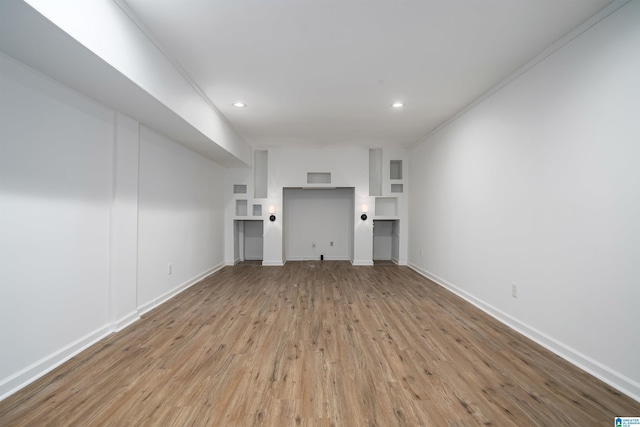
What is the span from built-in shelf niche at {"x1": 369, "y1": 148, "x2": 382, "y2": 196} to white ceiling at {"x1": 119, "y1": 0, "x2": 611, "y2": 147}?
9.17 ft

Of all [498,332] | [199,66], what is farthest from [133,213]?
[498,332]

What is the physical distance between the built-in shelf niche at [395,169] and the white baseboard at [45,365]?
604 cm

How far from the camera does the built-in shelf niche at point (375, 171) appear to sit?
6988 millimetres

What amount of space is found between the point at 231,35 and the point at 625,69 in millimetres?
3034

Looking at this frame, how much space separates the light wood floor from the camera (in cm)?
171

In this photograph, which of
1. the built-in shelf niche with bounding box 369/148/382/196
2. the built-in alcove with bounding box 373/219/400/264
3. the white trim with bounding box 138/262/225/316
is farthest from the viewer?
the built-in alcove with bounding box 373/219/400/264

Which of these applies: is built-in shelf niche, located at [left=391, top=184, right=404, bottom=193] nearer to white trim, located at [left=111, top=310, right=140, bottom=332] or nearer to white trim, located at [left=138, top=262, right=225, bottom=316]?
white trim, located at [left=138, top=262, right=225, bottom=316]

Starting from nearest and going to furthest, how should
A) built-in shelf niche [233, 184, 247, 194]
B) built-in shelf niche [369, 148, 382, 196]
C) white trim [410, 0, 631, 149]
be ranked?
white trim [410, 0, 631, 149]
built-in shelf niche [233, 184, 247, 194]
built-in shelf niche [369, 148, 382, 196]

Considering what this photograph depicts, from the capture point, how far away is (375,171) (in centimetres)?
705

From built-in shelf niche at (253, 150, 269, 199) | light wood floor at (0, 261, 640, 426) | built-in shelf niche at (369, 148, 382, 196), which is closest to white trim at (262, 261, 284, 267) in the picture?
built-in shelf niche at (253, 150, 269, 199)

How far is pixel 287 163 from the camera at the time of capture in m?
6.66

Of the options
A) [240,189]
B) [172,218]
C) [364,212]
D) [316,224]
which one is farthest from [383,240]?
[172,218]

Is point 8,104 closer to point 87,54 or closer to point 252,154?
point 87,54

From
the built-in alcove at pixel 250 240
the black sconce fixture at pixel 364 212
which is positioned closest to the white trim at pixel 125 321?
the built-in alcove at pixel 250 240
